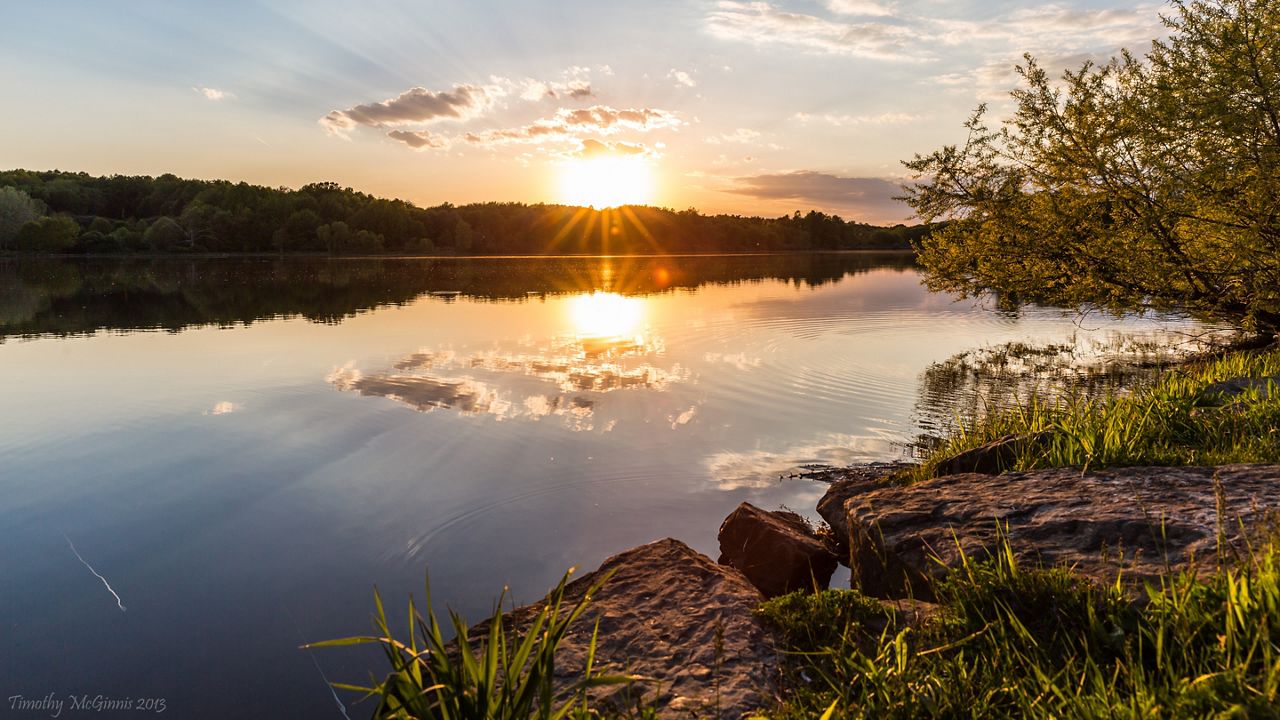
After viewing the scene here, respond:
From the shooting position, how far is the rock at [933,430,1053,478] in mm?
9072

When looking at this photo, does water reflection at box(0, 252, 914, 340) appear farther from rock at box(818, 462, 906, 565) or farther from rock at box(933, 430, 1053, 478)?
rock at box(933, 430, 1053, 478)

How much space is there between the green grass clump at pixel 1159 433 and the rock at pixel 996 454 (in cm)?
4

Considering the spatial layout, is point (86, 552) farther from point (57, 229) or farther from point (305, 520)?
point (57, 229)

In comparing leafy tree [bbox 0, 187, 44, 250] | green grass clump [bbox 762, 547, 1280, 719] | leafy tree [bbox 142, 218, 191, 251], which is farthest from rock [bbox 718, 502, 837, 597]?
leafy tree [bbox 142, 218, 191, 251]

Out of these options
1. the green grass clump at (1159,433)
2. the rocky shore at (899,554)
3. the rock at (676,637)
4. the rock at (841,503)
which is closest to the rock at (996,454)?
the green grass clump at (1159,433)

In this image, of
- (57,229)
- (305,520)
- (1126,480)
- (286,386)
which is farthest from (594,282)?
(57,229)

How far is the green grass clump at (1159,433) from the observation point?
8.03 m

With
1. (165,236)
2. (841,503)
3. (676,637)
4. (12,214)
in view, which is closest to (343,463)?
(841,503)

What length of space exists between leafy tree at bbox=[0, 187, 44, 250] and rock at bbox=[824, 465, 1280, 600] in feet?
472

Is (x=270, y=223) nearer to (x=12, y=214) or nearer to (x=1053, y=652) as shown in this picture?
(x=12, y=214)

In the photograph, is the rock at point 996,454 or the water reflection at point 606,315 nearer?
the rock at point 996,454

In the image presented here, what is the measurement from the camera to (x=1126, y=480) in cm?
705

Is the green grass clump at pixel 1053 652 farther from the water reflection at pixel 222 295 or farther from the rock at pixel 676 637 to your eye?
the water reflection at pixel 222 295

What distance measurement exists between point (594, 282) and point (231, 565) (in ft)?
196
